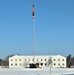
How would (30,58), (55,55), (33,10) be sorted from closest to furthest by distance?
(33,10) < (30,58) < (55,55)

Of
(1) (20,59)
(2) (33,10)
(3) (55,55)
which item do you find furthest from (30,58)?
(2) (33,10)

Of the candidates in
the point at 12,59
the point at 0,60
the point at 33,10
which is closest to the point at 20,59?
the point at 12,59

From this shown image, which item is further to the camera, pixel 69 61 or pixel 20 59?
pixel 69 61

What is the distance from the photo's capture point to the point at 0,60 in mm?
198750

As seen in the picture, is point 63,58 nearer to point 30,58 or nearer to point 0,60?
point 30,58

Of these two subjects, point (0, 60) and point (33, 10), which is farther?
point (0, 60)

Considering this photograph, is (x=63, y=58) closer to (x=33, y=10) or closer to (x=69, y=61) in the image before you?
(x=69, y=61)

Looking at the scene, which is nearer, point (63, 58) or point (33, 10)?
point (33, 10)

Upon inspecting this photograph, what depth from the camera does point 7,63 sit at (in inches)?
7569

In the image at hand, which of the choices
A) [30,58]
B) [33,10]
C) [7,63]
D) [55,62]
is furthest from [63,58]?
[33,10]

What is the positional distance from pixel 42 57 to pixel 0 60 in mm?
28135

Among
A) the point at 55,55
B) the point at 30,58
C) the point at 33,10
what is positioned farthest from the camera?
the point at 55,55

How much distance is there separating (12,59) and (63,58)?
102 feet

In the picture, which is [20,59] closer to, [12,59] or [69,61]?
[12,59]
